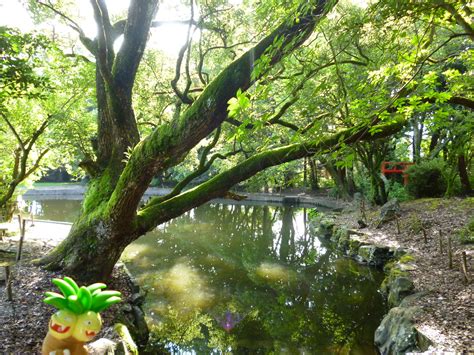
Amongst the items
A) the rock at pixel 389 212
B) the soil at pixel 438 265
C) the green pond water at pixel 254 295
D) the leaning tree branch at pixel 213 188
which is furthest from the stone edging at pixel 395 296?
the leaning tree branch at pixel 213 188

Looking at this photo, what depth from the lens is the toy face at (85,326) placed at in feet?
9.56

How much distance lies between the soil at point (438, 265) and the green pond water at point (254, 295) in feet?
4.08

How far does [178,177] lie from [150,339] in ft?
89.1

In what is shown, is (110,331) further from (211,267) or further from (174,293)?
(211,267)

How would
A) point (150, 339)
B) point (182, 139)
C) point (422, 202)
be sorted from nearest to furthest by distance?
point (182, 139)
point (150, 339)
point (422, 202)

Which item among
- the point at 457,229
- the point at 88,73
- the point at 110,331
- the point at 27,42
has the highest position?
the point at 88,73

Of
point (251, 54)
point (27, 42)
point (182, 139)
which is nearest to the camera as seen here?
point (251, 54)

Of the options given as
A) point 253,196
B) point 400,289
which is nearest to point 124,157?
point 400,289

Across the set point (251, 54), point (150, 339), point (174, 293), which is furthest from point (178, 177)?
point (251, 54)

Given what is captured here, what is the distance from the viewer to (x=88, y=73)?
329 inches

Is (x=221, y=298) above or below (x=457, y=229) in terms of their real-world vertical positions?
below

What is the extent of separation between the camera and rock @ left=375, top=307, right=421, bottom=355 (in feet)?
14.6

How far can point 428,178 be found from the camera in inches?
548

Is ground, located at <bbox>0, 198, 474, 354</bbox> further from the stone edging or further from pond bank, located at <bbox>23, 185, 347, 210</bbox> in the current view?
pond bank, located at <bbox>23, 185, 347, 210</bbox>
